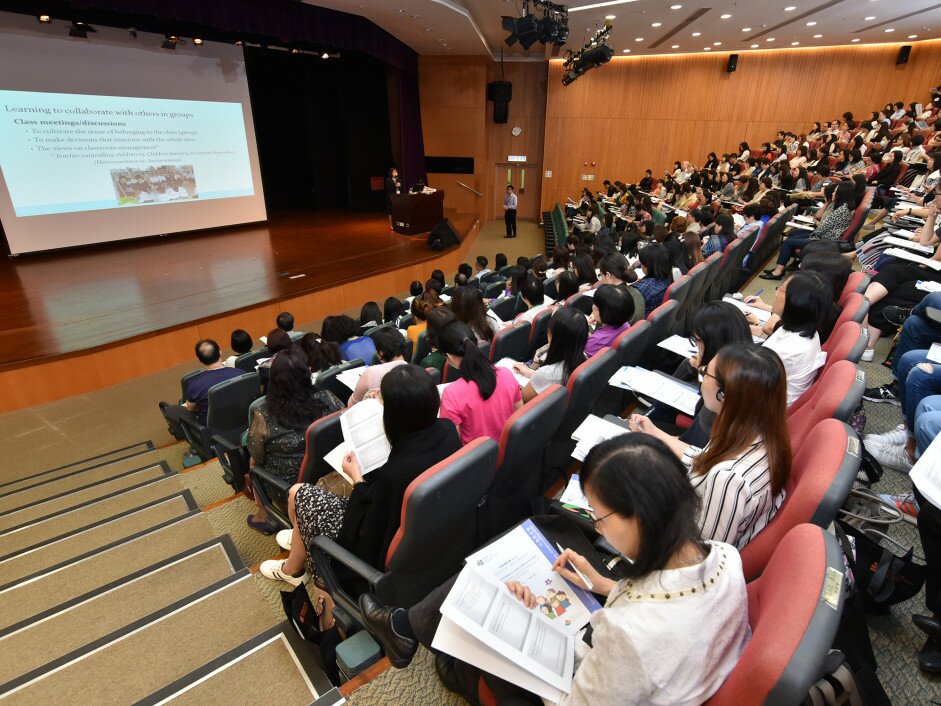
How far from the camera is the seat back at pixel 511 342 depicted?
332cm

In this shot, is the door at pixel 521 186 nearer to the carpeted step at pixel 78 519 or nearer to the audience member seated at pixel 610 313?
the audience member seated at pixel 610 313

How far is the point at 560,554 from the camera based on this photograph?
1482 millimetres

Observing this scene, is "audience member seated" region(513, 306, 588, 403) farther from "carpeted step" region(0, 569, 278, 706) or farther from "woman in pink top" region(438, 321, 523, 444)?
"carpeted step" region(0, 569, 278, 706)

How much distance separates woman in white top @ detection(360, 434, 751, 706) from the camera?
Result: 93cm

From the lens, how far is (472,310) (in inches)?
140

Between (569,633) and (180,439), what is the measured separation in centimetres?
424

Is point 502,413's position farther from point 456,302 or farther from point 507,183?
point 507,183

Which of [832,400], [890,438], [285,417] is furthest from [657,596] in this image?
[890,438]

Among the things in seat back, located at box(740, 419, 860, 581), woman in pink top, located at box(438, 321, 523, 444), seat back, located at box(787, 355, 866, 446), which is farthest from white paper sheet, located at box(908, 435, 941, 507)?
woman in pink top, located at box(438, 321, 523, 444)

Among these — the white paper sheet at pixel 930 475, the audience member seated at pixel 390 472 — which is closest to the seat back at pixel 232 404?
the audience member seated at pixel 390 472

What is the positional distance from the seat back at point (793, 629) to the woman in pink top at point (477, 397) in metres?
1.29

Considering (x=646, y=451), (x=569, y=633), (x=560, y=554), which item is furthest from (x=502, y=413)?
(x=646, y=451)

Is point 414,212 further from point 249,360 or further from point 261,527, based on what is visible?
point 261,527

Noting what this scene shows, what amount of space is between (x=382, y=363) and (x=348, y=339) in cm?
133
